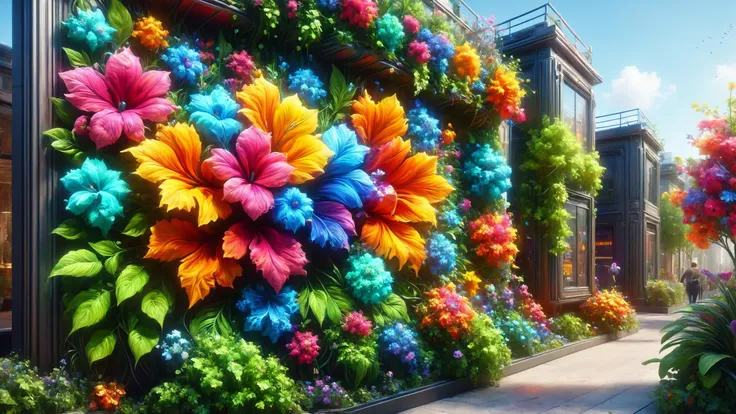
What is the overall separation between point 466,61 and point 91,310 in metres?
6.96

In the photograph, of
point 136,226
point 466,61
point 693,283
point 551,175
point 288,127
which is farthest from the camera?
point 693,283

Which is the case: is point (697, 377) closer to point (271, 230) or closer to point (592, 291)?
point (271, 230)

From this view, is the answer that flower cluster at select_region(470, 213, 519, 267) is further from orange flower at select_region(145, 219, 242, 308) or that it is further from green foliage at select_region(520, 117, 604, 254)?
orange flower at select_region(145, 219, 242, 308)

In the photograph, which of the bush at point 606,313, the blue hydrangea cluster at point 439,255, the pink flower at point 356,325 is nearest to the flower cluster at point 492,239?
the blue hydrangea cluster at point 439,255

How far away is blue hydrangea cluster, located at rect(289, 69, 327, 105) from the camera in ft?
23.4

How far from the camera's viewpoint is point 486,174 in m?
9.77

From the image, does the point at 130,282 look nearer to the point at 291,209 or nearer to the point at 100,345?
the point at 100,345

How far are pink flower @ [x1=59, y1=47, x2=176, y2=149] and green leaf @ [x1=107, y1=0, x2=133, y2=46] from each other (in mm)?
169

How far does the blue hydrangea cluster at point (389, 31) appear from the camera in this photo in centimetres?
802

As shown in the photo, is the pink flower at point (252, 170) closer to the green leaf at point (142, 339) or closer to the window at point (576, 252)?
the green leaf at point (142, 339)

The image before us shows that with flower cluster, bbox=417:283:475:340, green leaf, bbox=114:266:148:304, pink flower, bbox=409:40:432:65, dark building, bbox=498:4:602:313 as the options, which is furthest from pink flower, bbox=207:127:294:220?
dark building, bbox=498:4:602:313

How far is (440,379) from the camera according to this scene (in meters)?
7.73

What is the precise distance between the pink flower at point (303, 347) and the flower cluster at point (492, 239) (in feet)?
13.7

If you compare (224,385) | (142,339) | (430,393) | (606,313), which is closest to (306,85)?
(142,339)
